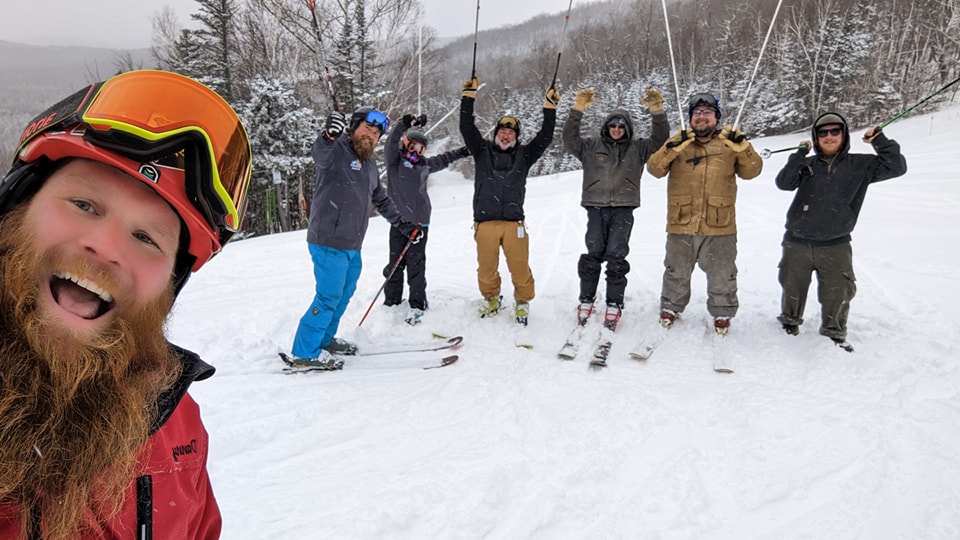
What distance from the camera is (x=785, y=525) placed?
220 cm

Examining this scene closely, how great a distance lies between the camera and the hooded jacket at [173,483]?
3.40ft

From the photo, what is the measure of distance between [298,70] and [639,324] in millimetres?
21988

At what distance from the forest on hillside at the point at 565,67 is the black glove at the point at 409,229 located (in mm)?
1304

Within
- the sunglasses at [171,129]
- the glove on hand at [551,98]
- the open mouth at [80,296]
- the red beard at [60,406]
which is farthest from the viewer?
the glove on hand at [551,98]

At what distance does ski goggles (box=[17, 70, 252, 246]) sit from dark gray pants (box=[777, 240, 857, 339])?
4.82m

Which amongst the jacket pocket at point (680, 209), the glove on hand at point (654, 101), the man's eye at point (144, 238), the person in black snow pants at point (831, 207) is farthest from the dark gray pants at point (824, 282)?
the man's eye at point (144, 238)

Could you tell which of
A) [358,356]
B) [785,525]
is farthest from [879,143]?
[358,356]

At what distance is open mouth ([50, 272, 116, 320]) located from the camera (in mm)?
963

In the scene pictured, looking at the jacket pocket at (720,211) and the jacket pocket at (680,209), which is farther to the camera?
the jacket pocket at (680,209)

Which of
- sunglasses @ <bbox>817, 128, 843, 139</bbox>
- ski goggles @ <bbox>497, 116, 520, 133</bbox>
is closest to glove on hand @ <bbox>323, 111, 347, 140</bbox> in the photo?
ski goggles @ <bbox>497, 116, 520, 133</bbox>

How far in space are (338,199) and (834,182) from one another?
4.53 m

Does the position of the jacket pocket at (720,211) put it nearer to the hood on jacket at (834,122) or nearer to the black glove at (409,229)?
the hood on jacket at (834,122)

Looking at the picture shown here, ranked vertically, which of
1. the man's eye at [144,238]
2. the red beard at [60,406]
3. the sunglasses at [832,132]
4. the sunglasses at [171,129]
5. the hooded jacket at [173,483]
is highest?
the sunglasses at [832,132]

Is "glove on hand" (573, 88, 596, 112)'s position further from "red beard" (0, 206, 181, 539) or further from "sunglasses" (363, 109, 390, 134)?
"red beard" (0, 206, 181, 539)
